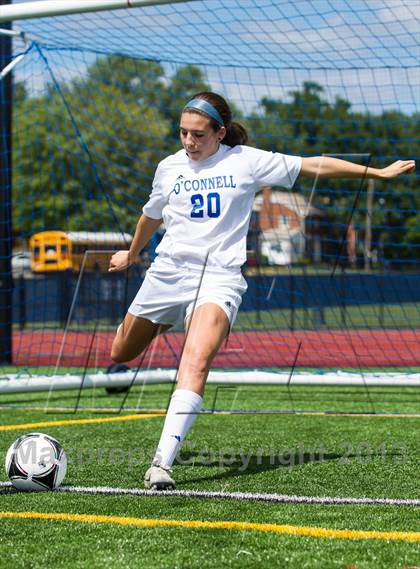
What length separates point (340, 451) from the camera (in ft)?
19.6

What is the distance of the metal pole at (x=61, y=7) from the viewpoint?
Result: 6.79 m

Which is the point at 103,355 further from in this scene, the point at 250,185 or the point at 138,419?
the point at 250,185

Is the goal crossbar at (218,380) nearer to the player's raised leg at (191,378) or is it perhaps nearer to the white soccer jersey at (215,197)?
the white soccer jersey at (215,197)

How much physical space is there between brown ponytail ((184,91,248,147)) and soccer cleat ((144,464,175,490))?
1.78 m

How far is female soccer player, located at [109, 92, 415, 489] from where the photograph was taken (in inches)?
197

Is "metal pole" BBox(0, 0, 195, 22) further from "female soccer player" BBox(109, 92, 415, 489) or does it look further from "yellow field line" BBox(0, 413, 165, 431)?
"yellow field line" BBox(0, 413, 165, 431)

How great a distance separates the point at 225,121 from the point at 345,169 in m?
0.68

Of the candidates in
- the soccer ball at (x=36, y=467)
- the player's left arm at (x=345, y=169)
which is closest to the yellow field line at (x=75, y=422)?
the soccer ball at (x=36, y=467)

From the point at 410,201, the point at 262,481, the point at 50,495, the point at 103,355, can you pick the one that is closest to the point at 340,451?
the point at 262,481

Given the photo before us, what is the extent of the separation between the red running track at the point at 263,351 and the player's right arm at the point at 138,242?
576 centimetres

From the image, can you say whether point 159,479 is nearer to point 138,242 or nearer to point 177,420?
point 177,420

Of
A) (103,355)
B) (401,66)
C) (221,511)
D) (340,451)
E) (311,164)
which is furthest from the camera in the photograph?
(103,355)

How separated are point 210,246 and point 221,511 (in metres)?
1.47

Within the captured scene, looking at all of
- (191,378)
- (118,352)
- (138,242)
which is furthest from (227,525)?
(138,242)
